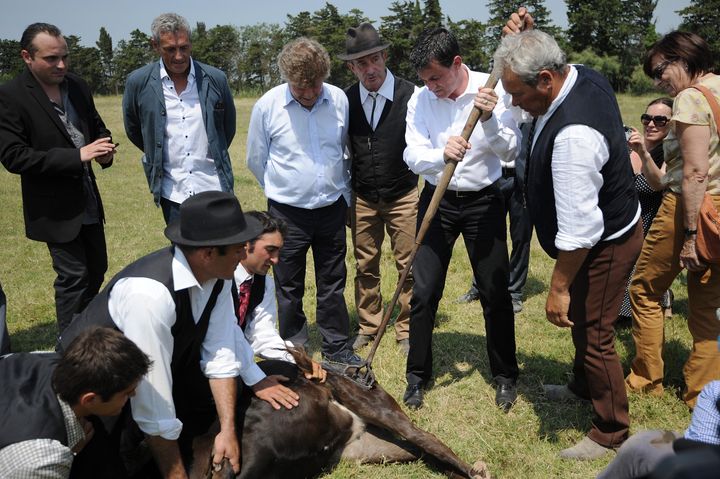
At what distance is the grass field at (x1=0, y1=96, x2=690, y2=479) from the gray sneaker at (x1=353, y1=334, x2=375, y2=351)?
177 mm

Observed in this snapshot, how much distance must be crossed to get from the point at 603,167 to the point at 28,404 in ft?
9.54

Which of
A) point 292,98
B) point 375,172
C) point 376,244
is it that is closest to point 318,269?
point 376,244

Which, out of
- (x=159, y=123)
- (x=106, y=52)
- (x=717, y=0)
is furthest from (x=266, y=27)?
(x=159, y=123)

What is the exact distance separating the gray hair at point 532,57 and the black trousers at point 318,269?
2217mm

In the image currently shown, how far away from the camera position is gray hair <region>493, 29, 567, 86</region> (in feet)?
10.7

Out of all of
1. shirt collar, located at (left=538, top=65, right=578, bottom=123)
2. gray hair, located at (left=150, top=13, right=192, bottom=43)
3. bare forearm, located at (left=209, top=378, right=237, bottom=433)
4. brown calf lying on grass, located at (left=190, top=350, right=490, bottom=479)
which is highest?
gray hair, located at (left=150, top=13, right=192, bottom=43)

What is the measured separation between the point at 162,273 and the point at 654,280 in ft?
10.7

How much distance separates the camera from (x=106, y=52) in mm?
66875

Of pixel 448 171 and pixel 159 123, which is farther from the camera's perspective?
pixel 159 123

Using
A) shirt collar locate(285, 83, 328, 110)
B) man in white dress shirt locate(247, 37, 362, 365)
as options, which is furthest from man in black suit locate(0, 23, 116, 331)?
shirt collar locate(285, 83, 328, 110)

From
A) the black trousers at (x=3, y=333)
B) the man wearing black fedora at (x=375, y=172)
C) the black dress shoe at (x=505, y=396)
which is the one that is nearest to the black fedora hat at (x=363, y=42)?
the man wearing black fedora at (x=375, y=172)

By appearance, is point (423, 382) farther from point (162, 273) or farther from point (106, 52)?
point (106, 52)

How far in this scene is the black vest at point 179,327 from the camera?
123 inches

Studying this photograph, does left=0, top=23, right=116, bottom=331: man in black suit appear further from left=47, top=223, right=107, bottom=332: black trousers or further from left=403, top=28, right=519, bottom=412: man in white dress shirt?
left=403, top=28, right=519, bottom=412: man in white dress shirt
